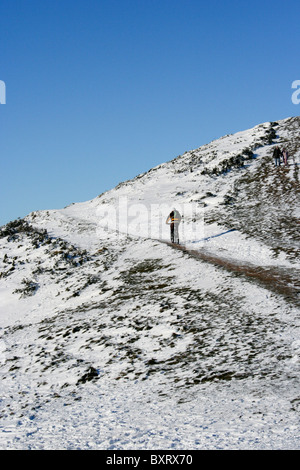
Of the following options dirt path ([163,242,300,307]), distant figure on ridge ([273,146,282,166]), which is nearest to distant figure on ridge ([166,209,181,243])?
dirt path ([163,242,300,307])

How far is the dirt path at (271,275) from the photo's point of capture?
42.7 feet

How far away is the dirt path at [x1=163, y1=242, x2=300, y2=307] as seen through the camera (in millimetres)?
13023

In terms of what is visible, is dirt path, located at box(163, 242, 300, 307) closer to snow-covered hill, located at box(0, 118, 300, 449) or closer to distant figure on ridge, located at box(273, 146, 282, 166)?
snow-covered hill, located at box(0, 118, 300, 449)

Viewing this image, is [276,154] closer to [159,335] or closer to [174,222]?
[174,222]

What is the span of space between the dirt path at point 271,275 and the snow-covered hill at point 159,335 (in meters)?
0.05

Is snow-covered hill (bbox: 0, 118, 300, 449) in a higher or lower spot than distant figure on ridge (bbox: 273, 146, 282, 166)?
lower

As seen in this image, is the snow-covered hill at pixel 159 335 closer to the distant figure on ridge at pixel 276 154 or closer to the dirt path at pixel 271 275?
the dirt path at pixel 271 275

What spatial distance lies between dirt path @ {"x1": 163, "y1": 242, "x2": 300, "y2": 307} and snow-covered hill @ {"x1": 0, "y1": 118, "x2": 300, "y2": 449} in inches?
2.1

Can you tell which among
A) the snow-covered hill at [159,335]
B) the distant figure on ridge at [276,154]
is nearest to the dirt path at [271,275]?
the snow-covered hill at [159,335]

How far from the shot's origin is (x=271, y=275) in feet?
50.8

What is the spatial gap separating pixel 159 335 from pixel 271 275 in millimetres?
6100

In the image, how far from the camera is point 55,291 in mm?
21969
